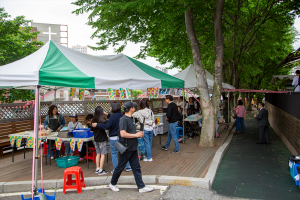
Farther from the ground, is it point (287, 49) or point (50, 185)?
point (287, 49)

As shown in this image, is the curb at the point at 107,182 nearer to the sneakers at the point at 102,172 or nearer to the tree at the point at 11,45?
the sneakers at the point at 102,172

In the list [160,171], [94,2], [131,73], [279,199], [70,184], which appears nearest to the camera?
[279,199]

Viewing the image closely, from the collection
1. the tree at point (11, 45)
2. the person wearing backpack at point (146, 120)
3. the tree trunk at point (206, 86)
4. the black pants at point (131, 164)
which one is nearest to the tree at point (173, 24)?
the tree trunk at point (206, 86)

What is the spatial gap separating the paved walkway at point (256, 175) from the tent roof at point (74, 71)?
3.34 meters

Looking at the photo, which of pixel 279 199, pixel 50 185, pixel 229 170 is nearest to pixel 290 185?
pixel 279 199

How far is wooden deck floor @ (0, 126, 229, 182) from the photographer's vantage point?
6.06 m

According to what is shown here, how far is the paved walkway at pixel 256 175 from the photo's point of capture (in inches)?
199

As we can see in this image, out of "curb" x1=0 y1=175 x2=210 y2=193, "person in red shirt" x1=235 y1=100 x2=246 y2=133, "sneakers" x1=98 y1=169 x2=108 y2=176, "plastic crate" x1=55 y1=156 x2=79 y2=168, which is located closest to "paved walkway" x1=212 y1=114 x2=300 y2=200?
"curb" x1=0 y1=175 x2=210 y2=193

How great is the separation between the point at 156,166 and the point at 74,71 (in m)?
3.42

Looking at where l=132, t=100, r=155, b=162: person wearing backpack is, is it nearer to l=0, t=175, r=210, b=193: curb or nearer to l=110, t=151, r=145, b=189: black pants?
l=0, t=175, r=210, b=193: curb

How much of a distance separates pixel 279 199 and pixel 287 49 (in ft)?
73.2

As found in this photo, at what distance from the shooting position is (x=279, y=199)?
470cm

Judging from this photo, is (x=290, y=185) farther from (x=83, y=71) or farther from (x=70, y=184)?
(x=83, y=71)

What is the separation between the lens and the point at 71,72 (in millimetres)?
5711
